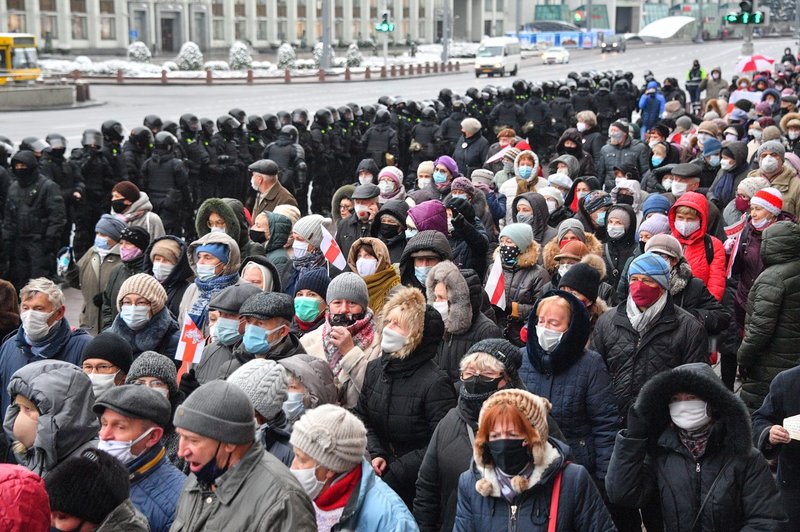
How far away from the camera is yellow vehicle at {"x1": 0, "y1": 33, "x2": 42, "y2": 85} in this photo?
4397cm

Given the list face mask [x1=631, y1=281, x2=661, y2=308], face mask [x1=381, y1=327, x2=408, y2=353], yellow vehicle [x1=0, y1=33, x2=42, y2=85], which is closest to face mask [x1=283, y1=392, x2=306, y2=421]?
face mask [x1=381, y1=327, x2=408, y2=353]

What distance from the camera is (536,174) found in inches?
488

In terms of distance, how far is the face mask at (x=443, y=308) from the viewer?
6562 mm

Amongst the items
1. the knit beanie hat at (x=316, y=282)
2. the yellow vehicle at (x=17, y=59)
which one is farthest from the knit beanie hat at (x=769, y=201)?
the yellow vehicle at (x=17, y=59)

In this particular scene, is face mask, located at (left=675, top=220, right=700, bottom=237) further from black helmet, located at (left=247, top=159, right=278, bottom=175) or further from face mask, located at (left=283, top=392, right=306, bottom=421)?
black helmet, located at (left=247, top=159, right=278, bottom=175)

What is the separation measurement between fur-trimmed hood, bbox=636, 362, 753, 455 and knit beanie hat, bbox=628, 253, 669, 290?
1789 millimetres

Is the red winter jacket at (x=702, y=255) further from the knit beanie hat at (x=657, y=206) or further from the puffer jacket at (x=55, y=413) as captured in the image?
the puffer jacket at (x=55, y=413)

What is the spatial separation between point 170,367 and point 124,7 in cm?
7599

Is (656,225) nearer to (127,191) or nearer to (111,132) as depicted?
(127,191)

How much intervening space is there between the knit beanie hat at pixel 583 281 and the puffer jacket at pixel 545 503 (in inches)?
95.0

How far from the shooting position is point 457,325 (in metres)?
6.48

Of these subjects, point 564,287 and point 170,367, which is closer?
point 170,367

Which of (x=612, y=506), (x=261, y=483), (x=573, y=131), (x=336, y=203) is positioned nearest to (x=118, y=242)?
(x=336, y=203)

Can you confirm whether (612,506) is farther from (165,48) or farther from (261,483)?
(165,48)
